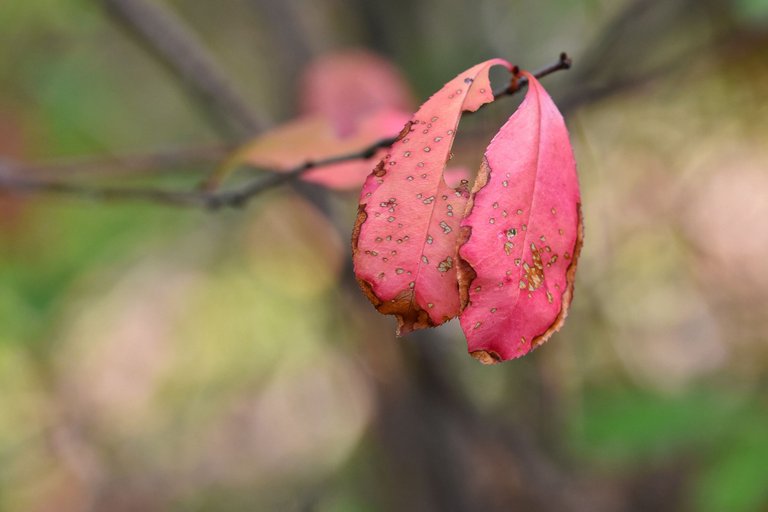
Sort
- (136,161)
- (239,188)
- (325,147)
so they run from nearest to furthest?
(325,147) < (239,188) < (136,161)

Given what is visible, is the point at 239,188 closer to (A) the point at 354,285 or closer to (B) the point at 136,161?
(B) the point at 136,161

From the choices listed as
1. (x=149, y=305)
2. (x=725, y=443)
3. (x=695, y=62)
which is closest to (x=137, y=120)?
(x=149, y=305)

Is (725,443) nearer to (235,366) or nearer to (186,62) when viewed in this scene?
(186,62)

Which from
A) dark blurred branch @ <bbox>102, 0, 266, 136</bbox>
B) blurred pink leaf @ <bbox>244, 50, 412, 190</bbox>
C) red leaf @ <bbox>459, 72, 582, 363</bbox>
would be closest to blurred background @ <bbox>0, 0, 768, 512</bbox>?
dark blurred branch @ <bbox>102, 0, 266, 136</bbox>

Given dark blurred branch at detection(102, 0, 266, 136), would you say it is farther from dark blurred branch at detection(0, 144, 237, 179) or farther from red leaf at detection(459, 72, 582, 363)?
red leaf at detection(459, 72, 582, 363)

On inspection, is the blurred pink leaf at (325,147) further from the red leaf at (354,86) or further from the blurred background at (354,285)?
the red leaf at (354,86)

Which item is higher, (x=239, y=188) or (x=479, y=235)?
(x=239, y=188)

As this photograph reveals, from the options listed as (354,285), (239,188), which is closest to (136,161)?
(239,188)

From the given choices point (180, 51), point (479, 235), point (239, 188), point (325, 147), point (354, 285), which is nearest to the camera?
point (479, 235)
